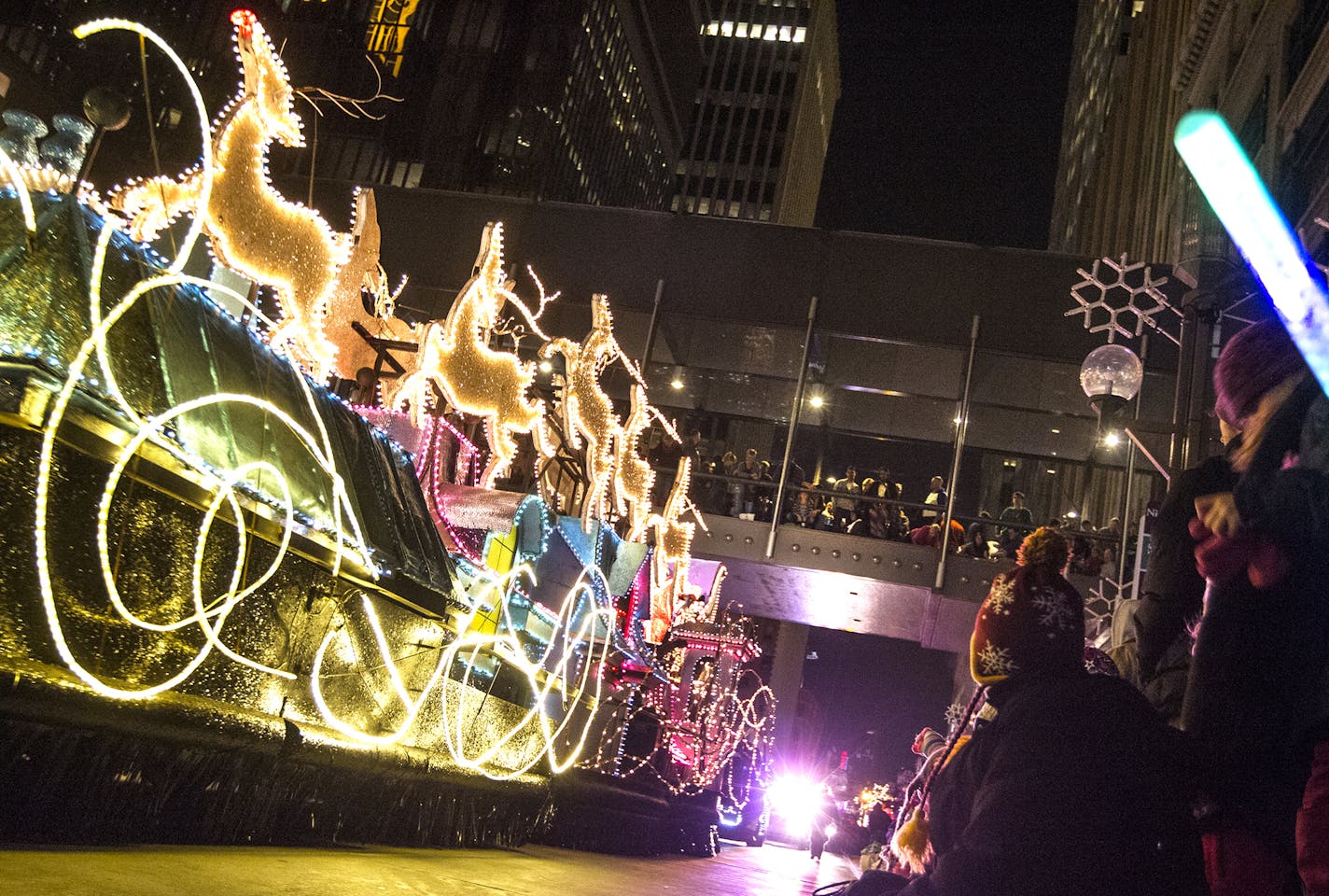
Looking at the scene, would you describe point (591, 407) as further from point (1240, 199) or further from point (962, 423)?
point (962, 423)

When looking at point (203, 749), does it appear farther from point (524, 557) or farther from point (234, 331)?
point (524, 557)

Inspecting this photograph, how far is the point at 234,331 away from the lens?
4.42 meters

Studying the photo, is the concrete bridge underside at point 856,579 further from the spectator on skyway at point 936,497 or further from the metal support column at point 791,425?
the spectator on skyway at point 936,497

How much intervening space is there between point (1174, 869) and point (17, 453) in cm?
353

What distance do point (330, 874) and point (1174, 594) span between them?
10.3 ft

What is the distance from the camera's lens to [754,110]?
9119 centimetres

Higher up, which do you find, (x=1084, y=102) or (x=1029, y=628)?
(x=1084, y=102)

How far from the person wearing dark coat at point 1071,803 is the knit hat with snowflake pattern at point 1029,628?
39mm

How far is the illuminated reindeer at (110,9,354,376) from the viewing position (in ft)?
16.3

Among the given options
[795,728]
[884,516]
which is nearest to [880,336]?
[884,516]

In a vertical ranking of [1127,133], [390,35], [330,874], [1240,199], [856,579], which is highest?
[1127,133]

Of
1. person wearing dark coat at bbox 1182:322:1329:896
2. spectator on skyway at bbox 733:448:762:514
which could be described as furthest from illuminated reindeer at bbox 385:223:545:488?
spectator on skyway at bbox 733:448:762:514

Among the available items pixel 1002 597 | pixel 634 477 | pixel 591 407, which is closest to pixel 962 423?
pixel 634 477

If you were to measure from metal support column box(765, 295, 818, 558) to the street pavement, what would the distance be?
8.02 m
